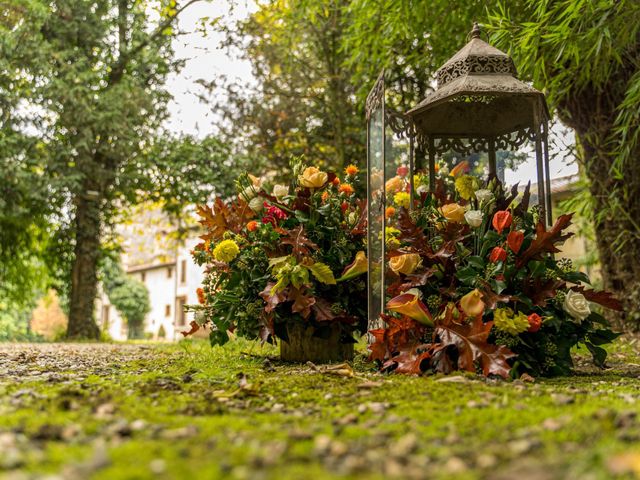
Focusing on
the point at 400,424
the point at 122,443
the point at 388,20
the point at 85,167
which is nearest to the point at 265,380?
the point at 400,424

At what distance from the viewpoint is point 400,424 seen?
2.00 meters

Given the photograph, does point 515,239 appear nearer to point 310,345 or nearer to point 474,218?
point 474,218

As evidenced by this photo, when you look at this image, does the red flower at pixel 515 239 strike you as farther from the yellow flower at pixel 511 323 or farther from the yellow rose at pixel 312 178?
the yellow rose at pixel 312 178

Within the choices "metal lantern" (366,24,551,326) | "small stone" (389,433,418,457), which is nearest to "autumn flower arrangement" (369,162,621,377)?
"metal lantern" (366,24,551,326)

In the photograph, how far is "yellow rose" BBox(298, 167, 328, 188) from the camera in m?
4.39

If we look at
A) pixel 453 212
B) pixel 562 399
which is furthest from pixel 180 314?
pixel 562 399

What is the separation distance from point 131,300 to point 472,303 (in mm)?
28914

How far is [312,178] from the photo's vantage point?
14.4 feet

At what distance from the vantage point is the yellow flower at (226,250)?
435 cm

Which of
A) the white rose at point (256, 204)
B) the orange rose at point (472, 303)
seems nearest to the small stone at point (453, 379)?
the orange rose at point (472, 303)

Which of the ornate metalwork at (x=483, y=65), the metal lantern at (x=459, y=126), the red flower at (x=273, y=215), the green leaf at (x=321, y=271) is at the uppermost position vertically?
the ornate metalwork at (x=483, y=65)

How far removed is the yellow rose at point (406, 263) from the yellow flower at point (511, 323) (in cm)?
57

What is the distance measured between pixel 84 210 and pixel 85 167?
866 millimetres

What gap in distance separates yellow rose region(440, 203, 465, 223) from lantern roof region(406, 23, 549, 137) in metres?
0.71
